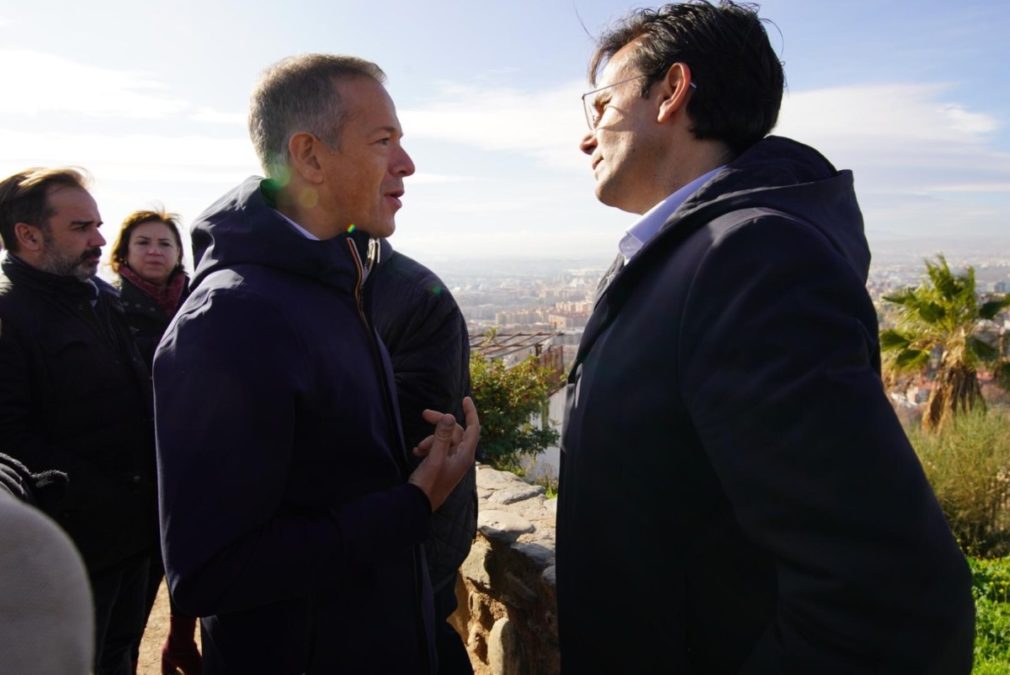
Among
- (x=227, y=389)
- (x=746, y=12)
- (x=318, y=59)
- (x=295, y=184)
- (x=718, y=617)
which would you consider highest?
(x=746, y=12)

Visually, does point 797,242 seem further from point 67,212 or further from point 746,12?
point 67,212

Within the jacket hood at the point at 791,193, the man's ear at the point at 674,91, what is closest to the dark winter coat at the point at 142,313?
the man's ear at the point at 674,91

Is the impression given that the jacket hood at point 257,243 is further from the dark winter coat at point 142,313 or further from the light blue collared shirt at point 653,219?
the dark winter coat at point 142,313

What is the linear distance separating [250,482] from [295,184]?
2.38 feet

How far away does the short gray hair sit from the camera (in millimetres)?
1544

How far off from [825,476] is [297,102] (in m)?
1.36

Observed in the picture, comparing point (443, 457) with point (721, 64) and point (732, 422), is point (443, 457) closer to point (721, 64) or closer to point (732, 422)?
point (732, 422)

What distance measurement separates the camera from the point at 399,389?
81.9 inches

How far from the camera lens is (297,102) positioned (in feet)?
5.10

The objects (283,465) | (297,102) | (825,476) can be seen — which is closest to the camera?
(825,476)

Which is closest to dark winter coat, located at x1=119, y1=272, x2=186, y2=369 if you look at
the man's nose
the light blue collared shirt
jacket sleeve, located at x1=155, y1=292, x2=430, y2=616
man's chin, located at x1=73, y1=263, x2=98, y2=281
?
man's chin, located at x1=73, y1=263, x2=98, y2=281

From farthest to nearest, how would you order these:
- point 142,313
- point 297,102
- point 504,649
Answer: point 142,313, point 504,649, point 297,102

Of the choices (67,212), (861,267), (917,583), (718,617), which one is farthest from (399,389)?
(67,212)

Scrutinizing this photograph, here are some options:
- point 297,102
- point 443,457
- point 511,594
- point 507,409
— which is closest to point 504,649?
point 511,594
